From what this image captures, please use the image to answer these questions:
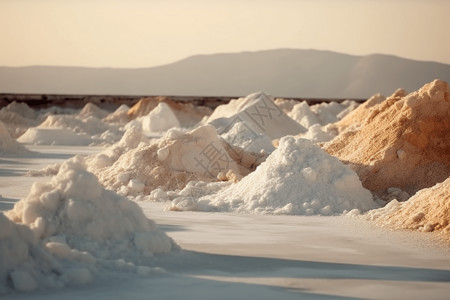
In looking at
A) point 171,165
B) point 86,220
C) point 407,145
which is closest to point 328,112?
point 171,165

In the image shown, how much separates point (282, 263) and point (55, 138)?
61.4ft

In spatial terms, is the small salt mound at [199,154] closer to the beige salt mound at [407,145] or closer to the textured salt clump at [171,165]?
the textured salt clump at [171,165]

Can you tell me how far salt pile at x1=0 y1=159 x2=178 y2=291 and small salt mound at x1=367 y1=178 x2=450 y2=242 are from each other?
94.0 inches

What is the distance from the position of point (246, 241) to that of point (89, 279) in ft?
6.62

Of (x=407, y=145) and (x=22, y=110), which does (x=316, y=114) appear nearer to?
(x=22, y=110)

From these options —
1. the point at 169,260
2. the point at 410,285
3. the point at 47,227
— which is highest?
the point at 47,227

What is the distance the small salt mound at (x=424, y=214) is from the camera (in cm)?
711

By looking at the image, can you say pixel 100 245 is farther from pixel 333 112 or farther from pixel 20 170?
pixel 333 112

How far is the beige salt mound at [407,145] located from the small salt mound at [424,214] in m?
1.77

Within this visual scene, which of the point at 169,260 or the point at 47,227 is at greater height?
the point at 47,227

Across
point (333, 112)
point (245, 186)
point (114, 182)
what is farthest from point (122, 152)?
point (333, 112)

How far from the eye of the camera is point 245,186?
8938 mm

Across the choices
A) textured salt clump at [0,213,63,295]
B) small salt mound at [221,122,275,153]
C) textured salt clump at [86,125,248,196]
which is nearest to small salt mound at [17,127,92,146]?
small salt mound at [221,122,275,153]

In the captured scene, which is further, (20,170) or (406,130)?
(20,170)
